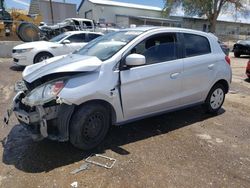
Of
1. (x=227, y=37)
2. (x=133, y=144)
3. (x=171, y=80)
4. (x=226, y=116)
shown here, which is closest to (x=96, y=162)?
(x=133, y=144)

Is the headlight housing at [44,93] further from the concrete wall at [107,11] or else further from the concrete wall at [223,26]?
the concrete wall at [223,26]

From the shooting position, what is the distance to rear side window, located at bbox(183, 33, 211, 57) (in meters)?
5.05

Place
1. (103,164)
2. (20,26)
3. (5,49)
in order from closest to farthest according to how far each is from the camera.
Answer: (103,164) < (5,49) < (20,26)

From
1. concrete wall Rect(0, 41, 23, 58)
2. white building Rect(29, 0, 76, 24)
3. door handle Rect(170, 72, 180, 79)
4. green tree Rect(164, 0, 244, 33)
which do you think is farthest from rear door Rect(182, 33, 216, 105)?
green tree Rect(164, 0, 244, 33)

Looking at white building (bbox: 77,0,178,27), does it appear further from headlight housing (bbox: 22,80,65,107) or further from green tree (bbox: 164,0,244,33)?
headlight housing (bbox: 22,80,65,107)

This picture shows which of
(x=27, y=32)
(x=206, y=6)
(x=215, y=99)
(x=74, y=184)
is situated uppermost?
(x=206, y=6)

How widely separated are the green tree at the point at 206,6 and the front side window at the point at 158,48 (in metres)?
32.5

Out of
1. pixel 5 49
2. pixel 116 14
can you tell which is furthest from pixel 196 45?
pixel 116 14

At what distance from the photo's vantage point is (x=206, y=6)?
114 feet

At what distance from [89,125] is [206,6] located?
3464 centimetres

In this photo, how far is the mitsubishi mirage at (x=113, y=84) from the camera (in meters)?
3.61

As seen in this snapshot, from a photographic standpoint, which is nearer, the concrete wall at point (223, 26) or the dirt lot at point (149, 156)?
the dirt lot at point (149, 156)

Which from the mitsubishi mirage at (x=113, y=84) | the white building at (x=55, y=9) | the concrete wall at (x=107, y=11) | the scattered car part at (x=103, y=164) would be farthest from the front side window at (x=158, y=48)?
the concrete wall at (x=107, y=11)

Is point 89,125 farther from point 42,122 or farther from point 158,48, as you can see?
point 158,48
